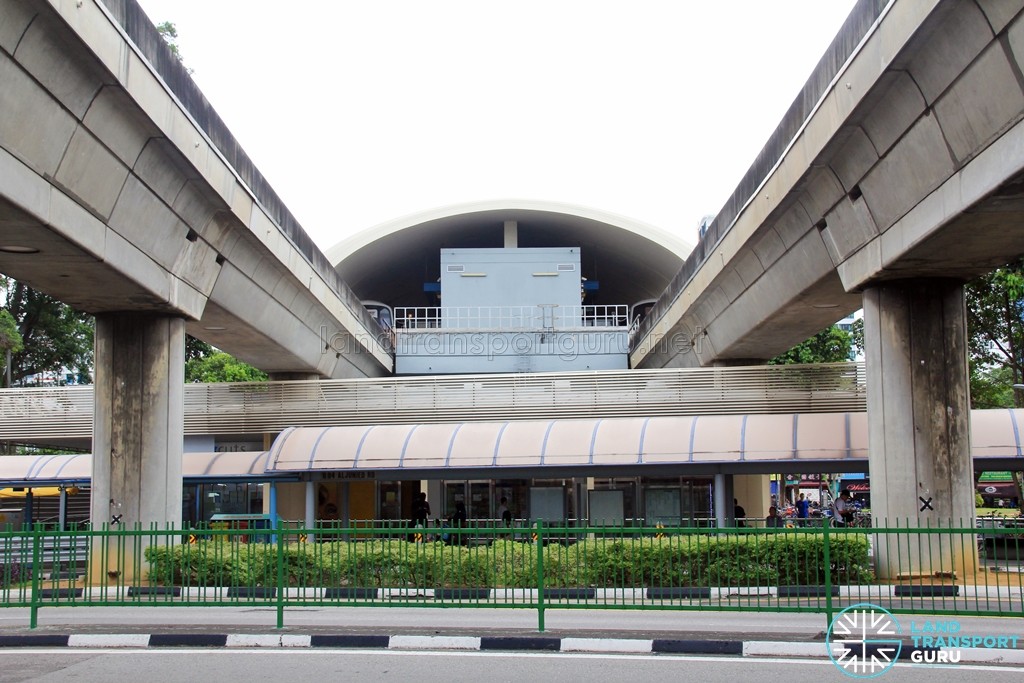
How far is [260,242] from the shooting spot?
72.3 feet

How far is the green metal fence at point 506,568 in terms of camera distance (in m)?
12.5

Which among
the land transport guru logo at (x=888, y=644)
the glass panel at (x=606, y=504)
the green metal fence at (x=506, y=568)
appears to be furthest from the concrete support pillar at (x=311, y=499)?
the land transport guru logo at (x=888, y=644)

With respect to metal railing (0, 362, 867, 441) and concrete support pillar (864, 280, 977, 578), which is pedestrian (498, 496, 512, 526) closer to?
metal railing (0, 362, 867, 441)

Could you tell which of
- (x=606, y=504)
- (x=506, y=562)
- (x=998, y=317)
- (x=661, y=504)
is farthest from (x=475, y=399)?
(x=506, y=562)

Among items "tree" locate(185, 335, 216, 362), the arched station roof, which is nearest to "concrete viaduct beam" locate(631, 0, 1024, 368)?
the arched station roof

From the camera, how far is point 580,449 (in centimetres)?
2548

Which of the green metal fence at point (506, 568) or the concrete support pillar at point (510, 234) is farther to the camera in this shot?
the concrete support pillar at point (510, 234)

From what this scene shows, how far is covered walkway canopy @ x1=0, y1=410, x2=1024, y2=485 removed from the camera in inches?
943

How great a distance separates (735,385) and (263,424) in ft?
47.3

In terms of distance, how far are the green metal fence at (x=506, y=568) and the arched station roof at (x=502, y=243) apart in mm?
34884

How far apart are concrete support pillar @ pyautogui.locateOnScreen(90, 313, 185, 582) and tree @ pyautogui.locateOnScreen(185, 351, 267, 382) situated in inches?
A: 1145

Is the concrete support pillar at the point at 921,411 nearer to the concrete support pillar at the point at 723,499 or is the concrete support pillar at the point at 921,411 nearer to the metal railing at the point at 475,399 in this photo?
the concrete support pillar at the point at 723,499

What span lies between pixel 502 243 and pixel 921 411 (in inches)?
1682

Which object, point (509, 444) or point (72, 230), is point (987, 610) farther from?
point (509, 444)
